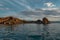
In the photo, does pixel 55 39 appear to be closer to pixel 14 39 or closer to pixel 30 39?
pixel 30 39

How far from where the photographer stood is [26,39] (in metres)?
19.4

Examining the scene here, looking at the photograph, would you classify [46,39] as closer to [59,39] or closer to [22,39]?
[59,39]

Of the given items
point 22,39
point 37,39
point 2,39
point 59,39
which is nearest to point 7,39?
point 2,39

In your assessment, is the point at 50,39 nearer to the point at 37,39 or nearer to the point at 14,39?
the point at 37,39

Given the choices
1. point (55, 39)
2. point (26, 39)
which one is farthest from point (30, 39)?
point (55, 39)

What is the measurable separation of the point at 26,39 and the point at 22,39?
0.56 m

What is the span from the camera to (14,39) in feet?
63.5

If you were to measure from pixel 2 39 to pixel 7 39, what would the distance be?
2.19ft

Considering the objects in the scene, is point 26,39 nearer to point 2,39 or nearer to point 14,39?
point 14,39

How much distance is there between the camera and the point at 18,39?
63.1 feet

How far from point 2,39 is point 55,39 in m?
7.08

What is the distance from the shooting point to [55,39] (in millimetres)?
19297

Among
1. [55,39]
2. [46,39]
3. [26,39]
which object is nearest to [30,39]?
[26,39]

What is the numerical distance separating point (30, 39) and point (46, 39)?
6.91 ft
